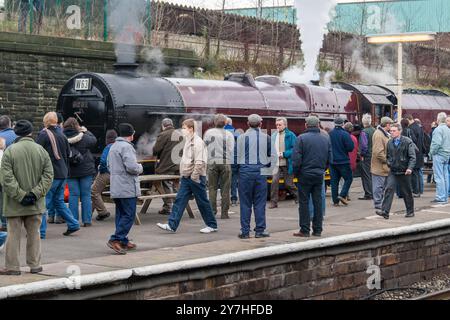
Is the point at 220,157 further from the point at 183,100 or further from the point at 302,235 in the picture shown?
the point at 183,100

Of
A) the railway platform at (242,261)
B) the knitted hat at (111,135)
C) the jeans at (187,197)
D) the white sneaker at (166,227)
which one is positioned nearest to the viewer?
the railway platform at (242,261)

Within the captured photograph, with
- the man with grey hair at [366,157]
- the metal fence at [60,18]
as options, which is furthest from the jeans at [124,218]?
the metal fence at [60,18]

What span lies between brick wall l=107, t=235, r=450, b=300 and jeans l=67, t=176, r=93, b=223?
13.3 ft

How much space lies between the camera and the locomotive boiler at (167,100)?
1661 cm

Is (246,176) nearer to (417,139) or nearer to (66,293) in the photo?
(66,293)

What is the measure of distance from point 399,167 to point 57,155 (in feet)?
18.8

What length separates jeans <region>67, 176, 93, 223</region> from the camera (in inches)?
518

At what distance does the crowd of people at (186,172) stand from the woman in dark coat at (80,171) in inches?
0.6

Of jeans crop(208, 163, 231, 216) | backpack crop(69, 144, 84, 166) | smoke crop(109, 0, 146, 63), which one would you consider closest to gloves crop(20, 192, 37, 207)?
backpack crop(69, 144, 84, 166)

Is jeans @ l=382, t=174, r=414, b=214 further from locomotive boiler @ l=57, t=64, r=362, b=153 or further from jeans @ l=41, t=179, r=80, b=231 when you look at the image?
jeans @ l=41, t=179, r=80, b=231

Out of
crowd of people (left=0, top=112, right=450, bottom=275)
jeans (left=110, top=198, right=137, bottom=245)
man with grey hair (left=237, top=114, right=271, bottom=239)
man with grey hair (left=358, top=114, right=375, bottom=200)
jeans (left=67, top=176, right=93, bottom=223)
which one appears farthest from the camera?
man with grey hair (left=358, top=114, right=375, bottom=200)

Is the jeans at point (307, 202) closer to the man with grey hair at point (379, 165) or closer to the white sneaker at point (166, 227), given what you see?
the white sneaker at point (166, 227)

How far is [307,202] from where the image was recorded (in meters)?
12.1

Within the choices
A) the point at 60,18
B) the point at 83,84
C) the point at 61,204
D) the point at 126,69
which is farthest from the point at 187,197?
the point at 60,18
